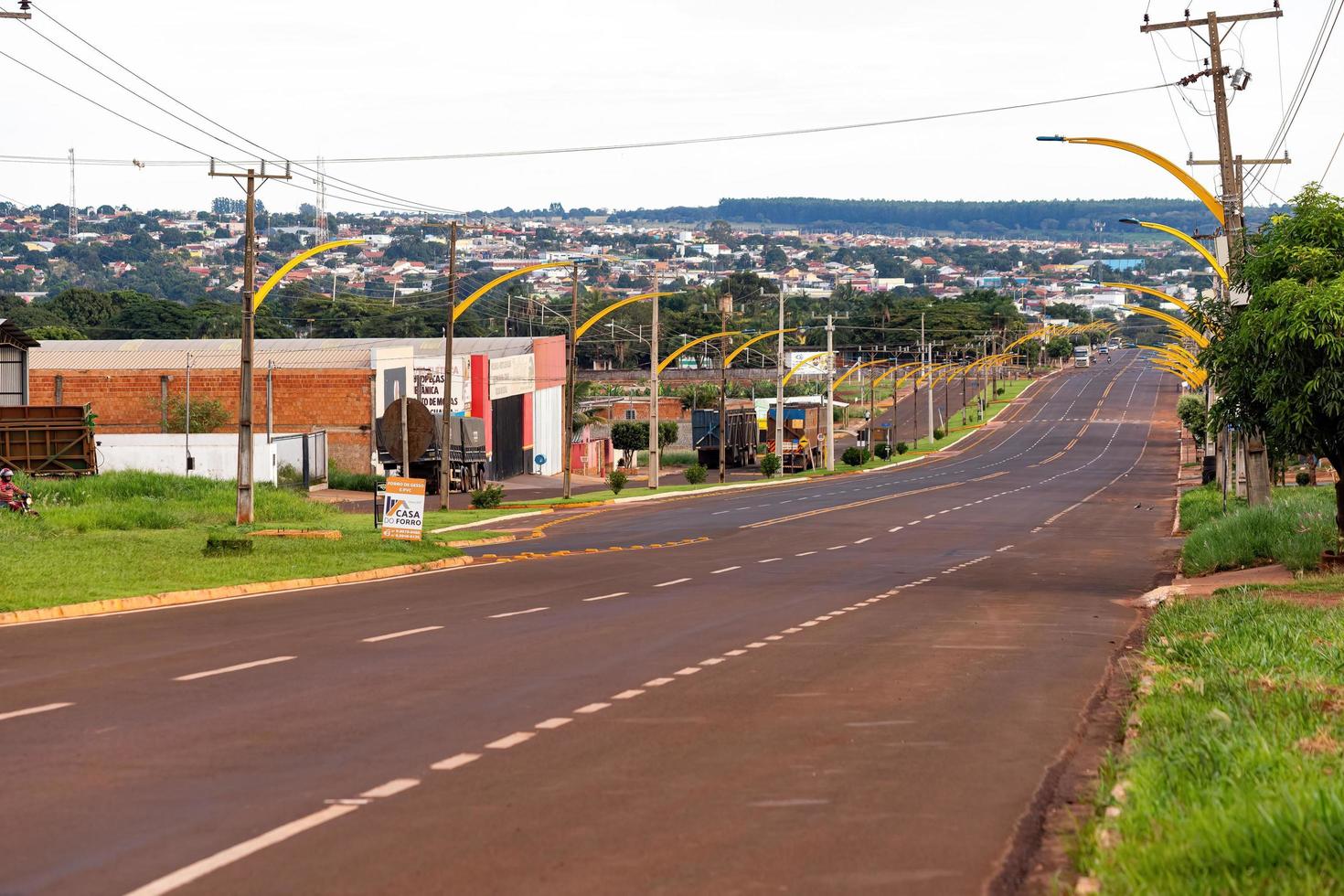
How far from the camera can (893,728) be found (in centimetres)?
1209

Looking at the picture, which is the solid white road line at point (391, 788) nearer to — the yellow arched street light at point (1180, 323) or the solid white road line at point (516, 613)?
the solid white road line at point (516, 613)

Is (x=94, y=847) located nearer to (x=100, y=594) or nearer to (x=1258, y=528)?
(x=100, y=594)

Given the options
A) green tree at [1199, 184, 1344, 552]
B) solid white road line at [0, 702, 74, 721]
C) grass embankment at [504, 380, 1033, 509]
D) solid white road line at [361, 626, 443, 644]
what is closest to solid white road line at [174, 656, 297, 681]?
solid white road line at [0, 702, 74, 721]

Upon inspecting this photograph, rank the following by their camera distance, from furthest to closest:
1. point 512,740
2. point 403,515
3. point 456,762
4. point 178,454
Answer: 1. point 178,454
2. point 403,515
3. point 512,740
4. point 456,762

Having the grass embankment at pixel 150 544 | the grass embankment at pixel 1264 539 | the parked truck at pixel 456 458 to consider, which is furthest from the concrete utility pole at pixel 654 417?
the grass embankment at pixel 1264 539

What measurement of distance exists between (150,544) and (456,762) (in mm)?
18631

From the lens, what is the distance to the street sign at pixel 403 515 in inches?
1227

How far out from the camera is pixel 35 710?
1233cm

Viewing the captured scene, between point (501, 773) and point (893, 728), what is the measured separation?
3.36 metres

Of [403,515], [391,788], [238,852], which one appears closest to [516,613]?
[403,515]

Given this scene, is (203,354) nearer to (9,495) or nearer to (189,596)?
(9,495)

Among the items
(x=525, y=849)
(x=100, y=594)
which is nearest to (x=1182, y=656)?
(x=525, y=849)

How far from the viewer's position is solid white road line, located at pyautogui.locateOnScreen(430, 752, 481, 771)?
407 inches

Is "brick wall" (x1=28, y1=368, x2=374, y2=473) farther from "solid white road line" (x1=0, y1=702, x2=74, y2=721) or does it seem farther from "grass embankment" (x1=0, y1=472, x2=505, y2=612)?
"solid white road line" (x1=0, y1=702, x2=74, y2=721)
